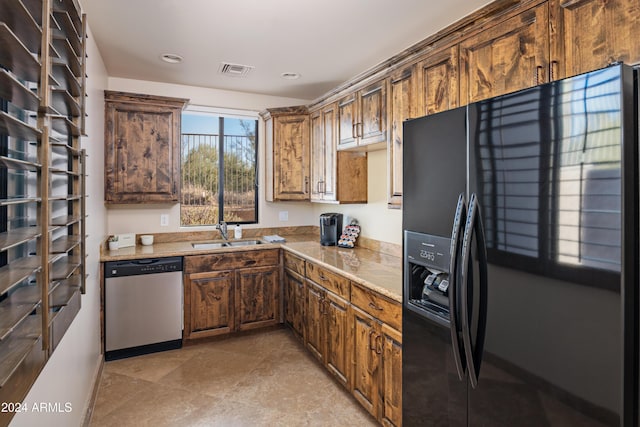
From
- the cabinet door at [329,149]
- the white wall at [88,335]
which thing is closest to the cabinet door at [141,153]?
the white wall at [88,335]

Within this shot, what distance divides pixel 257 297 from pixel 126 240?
4.43 feet

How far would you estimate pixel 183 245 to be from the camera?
3668 mm

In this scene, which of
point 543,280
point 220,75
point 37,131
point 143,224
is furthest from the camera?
point 143,224

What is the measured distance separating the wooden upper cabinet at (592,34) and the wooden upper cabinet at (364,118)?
1.24 metres

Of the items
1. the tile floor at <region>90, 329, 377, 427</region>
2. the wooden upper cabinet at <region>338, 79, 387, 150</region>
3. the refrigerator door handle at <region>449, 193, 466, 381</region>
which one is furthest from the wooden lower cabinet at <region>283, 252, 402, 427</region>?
the wooden upper cabinet at <region>338, 79, 387, 150</region>

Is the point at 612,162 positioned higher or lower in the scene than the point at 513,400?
higher

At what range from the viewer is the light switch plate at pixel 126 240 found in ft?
11.2

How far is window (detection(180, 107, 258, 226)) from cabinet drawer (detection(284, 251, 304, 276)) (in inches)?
36.1

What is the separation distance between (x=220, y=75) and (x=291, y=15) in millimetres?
1433

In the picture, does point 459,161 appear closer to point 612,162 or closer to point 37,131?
point 612,162

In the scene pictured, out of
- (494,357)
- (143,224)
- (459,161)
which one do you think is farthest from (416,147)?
(143,224)

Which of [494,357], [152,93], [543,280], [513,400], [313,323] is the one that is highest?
[152,93]

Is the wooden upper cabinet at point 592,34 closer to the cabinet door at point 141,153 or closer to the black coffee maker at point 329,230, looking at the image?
the black coffee maker at point 329,230

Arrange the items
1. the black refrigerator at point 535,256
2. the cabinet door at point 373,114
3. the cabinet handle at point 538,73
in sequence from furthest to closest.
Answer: the cabinet door at point 373,114 → the cabinet handle at point 538,73 → the black refrigerator at point 535,256
